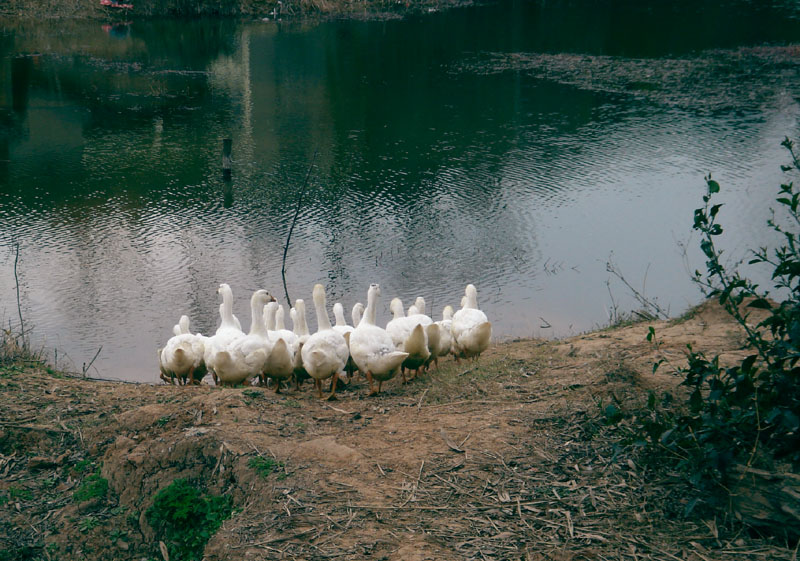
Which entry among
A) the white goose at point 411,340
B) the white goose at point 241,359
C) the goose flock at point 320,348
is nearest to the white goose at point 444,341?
the goose flock at point 320,348

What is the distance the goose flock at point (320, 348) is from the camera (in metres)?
7.09

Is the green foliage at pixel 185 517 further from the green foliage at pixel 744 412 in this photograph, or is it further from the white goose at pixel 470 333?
the white goose at pixel 470 333

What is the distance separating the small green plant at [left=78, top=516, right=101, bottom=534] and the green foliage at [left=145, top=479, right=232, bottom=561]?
1.08 feet

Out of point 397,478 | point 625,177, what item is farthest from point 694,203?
point 397,478

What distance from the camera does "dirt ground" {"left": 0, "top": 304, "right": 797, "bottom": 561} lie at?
Answer: 158 inches

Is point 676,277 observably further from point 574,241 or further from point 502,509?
point 502,509

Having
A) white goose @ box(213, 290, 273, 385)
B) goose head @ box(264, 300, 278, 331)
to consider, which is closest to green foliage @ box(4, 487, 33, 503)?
white goose @ box(213, 290, 273, 385)

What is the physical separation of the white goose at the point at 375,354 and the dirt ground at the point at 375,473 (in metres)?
0.47

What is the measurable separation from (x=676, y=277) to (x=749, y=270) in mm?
1199

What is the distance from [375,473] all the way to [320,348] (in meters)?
2.43

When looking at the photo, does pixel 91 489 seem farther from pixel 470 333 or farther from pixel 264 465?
pixel 470 333

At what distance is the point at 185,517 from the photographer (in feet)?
14.5

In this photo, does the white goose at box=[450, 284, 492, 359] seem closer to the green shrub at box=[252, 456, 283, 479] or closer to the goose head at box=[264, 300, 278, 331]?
the goose head at box=[264, 300, 278, 331]

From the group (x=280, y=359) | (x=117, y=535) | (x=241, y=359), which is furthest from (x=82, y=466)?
(x=280, y=359)
